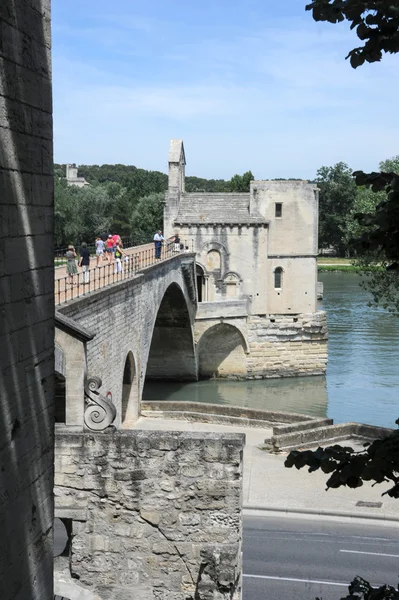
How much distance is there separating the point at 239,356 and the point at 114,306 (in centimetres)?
2119

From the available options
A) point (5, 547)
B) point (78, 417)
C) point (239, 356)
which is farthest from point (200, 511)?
point (239, 356)

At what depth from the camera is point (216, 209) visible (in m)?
43.1

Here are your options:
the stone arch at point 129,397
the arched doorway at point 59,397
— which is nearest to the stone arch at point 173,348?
the stone arch at point 129,397

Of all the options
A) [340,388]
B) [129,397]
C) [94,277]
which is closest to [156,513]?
[94,277]

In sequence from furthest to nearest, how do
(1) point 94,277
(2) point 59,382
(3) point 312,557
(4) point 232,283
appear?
(4) point 232,283 < (1) point 94,277 < (3) point 312,557 < (2) point 59,382

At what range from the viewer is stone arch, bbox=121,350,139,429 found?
84.2ft

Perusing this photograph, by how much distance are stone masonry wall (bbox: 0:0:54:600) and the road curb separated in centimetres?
1371

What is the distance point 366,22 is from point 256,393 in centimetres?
3408

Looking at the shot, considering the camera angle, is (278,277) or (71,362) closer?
(71,362)

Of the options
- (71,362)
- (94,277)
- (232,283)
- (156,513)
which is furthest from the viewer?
(232,283)

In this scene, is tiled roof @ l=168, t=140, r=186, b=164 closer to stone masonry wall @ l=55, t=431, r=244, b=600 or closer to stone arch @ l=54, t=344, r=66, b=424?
stone arch @ l=54, t=344, r=66, b=424

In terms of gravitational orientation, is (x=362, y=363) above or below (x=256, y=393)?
above

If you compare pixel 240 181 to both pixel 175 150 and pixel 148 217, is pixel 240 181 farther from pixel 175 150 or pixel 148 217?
pixel 175 150

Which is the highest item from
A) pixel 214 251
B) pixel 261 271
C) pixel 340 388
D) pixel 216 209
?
pixel 216 209
